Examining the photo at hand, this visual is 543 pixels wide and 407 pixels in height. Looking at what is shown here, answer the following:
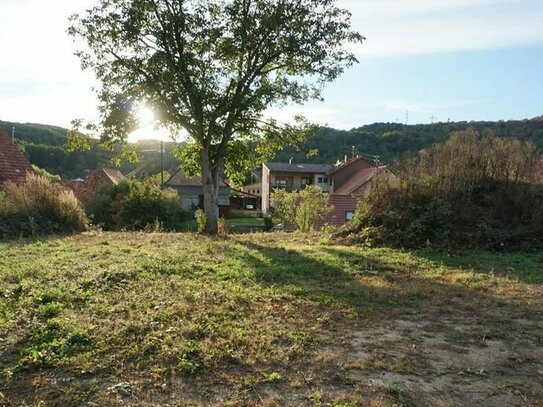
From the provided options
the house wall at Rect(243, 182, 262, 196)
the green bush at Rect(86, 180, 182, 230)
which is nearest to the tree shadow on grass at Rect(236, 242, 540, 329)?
the green bush at Rect(86, 180, 182, 230)

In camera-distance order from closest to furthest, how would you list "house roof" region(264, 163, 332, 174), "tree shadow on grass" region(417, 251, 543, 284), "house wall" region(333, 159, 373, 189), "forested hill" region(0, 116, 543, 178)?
"tree shadow on grass" region(417, 251, 543, 284)
"house wall" region(333, 159, 373, 189)
"forested hill" region(0, 116, 543, 178)
"house roof" region(264, 163, 332, 174)

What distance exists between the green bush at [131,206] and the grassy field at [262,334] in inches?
754

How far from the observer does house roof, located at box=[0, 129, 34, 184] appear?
21.4 meters

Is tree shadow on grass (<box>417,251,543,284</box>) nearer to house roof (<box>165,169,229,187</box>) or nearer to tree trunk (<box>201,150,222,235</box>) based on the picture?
tree trunk (<box>201,150,222,235</box>)

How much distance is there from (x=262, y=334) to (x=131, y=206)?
24.3 metres

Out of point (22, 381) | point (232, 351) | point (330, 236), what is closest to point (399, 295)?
point (232, 351)

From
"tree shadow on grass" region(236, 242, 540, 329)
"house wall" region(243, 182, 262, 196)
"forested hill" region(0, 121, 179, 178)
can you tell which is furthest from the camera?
"forested hill" region(0, 121, 179, 178)

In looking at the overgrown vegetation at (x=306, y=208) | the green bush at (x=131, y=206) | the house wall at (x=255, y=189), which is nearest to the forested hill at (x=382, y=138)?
the house wall at (x=255, y=189)

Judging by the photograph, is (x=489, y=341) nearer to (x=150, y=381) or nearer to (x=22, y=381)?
(x=150, y=381)

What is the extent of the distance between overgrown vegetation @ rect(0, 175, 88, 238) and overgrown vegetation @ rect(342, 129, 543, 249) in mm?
8233

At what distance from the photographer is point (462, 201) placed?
12.2 metres

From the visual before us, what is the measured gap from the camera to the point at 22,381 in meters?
3.59

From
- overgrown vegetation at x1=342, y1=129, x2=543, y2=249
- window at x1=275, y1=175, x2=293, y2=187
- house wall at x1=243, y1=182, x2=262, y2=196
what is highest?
overgrown vegetation at x1=342, y1=129, x2=543, y2=249

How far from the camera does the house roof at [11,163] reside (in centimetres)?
2141
